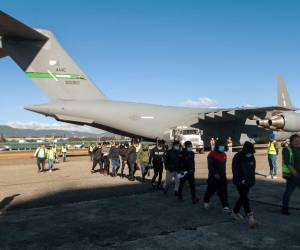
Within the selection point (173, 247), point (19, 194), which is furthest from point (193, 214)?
point (19, 194)

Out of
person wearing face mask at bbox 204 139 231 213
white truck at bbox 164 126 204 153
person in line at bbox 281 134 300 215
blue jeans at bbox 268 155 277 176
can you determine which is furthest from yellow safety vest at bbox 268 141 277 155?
white truck at bbox 164 126 204 153

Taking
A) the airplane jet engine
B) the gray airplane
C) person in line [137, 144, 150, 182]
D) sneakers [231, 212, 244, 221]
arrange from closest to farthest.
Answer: sneakers [231, 212, 244, 221]
person in line [137, 144, 150, 182]
the gray airplane
the airplane jet engine

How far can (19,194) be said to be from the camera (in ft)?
38.7

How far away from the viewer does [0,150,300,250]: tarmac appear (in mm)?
6145

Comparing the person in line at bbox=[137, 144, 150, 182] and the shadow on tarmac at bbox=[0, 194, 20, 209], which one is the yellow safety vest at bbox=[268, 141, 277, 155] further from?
the shadow on tarmac at bbox=[0, 194, 20, 209]

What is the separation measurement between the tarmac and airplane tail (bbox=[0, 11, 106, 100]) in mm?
12916

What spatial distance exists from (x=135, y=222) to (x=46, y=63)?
18.3 metres

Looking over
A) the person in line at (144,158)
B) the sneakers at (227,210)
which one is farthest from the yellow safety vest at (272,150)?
the sneakers at (227,210)

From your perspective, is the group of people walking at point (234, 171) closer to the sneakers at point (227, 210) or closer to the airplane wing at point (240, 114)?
the sneakers at point (227, 210)

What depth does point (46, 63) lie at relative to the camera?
23.5 m

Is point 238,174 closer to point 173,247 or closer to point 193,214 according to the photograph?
point 193,214

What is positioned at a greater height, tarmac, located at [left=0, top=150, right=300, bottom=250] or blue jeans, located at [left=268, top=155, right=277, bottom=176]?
blue jeans, located at [left=268, top=155, right=277, bottom=176]

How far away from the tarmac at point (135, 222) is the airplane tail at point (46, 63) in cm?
1292

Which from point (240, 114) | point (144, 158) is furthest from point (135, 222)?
point (240, 114)
